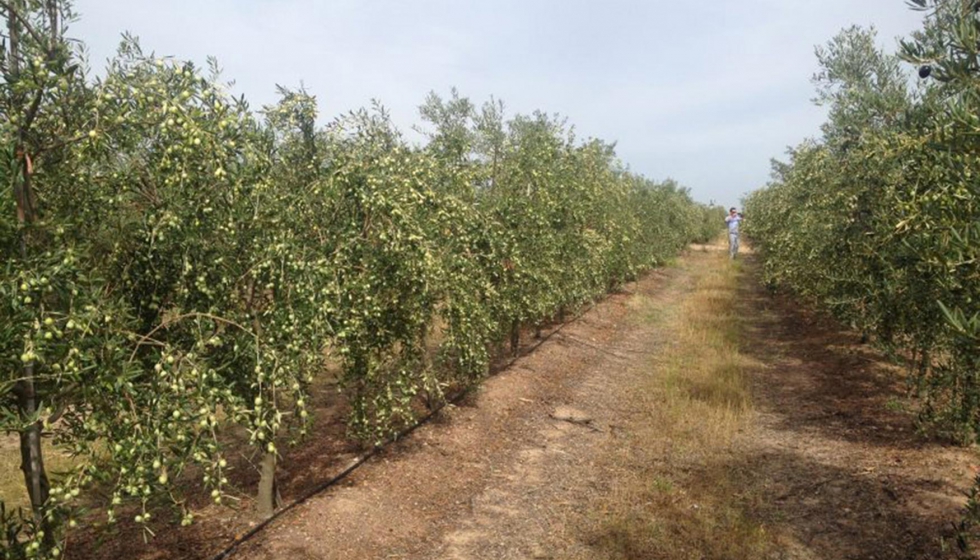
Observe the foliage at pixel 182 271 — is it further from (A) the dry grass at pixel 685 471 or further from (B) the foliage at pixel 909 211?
(B) the foliage at pixel 909 211

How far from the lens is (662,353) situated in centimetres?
1695

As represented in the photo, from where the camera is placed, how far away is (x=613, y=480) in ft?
29.8

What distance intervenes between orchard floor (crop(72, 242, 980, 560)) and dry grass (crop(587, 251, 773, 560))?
0.05m

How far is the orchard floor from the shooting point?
7.14 metres

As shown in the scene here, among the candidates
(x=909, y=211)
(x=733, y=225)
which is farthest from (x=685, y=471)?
(x=733, y=225)

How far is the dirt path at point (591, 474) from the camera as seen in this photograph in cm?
723

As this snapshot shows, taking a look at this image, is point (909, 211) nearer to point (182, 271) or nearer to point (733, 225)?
point (182, 271)

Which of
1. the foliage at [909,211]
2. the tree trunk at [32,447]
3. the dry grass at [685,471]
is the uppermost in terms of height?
the foliage at [909,211]

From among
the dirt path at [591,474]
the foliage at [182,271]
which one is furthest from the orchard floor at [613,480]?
the foliage at [182,271]

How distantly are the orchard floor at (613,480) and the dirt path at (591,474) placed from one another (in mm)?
28

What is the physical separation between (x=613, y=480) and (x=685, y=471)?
1094mm

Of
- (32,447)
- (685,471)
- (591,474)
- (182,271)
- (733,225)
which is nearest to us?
(32,447)

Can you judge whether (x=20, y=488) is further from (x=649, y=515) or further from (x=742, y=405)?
(x=742, y=405)

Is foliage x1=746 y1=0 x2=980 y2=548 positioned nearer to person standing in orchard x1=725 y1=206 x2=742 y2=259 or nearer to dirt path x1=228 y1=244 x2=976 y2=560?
dirt path x1=228 y1=244 x2=976 y2=560
